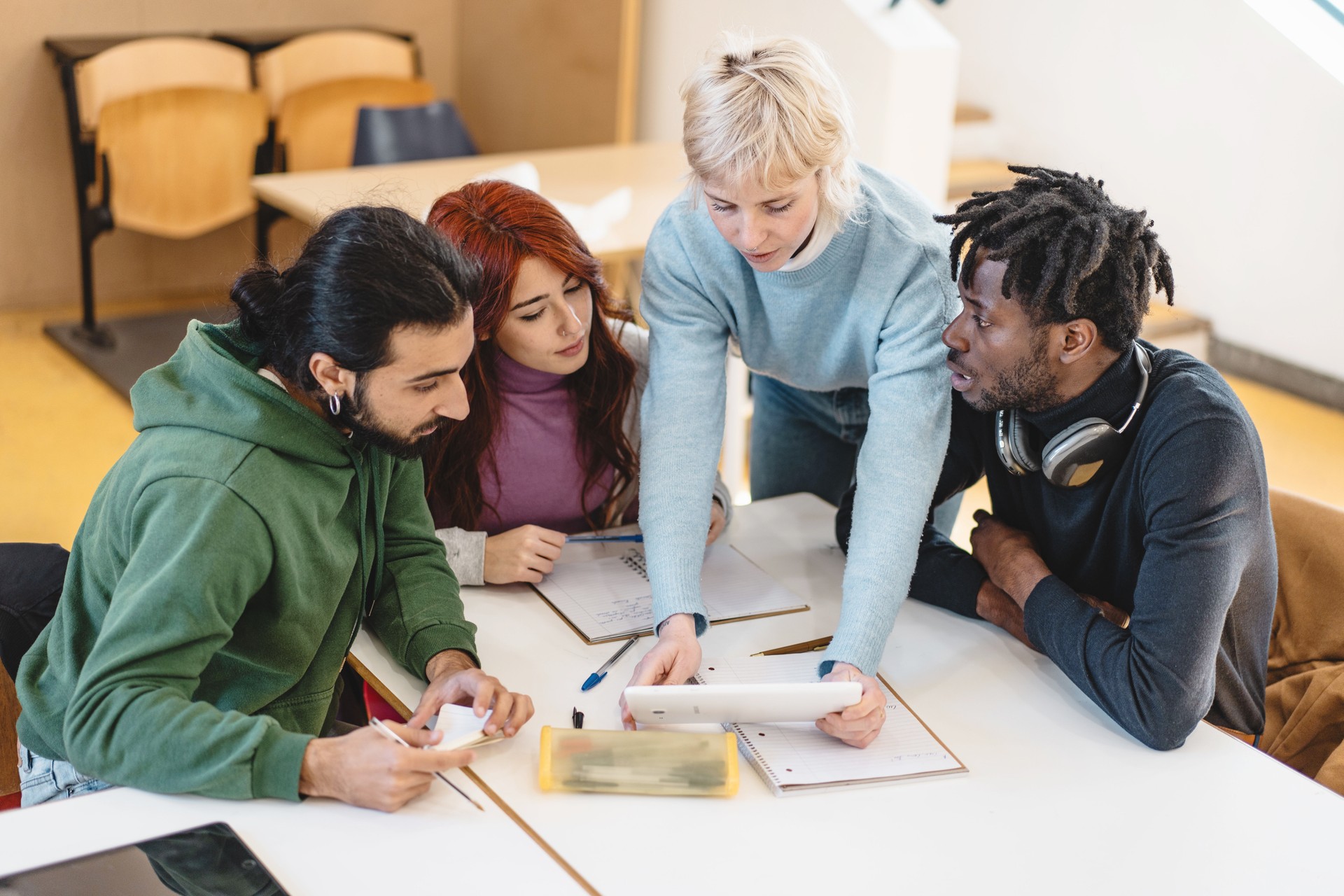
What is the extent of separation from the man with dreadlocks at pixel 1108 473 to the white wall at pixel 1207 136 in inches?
118

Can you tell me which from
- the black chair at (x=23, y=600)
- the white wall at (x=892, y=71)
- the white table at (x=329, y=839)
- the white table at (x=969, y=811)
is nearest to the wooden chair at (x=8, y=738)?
the black chair at (x=23, y=600)

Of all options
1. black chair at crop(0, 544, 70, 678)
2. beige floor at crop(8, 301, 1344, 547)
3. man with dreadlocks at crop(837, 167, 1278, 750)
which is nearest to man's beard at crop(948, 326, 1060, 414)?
man with dreadlocks at crop(837, 167, 1278, 750)

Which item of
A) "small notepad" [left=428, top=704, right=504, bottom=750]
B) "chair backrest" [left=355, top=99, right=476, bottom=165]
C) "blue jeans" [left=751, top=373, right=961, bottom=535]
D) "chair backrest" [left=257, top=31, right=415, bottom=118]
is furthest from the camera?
"chair backrest" [left=257, top=31, right=415, bottom=118]

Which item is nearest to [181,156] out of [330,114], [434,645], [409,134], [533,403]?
[330,114]

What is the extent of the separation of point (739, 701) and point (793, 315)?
1.93ft

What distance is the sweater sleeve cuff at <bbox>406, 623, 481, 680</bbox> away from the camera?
145cm

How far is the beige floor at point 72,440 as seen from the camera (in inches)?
132

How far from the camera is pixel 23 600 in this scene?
1409 mm

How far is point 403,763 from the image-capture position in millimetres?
1188

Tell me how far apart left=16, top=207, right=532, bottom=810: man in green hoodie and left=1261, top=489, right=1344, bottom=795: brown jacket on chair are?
1.04 m

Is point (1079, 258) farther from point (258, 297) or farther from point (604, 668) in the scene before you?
point (258, 297)

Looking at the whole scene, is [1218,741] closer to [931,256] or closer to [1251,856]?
[1251,856]

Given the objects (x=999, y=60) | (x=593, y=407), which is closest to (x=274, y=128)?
(x=999, y=60)

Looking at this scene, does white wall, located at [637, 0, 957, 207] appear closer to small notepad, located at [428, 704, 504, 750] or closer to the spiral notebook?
the spiral notebook
